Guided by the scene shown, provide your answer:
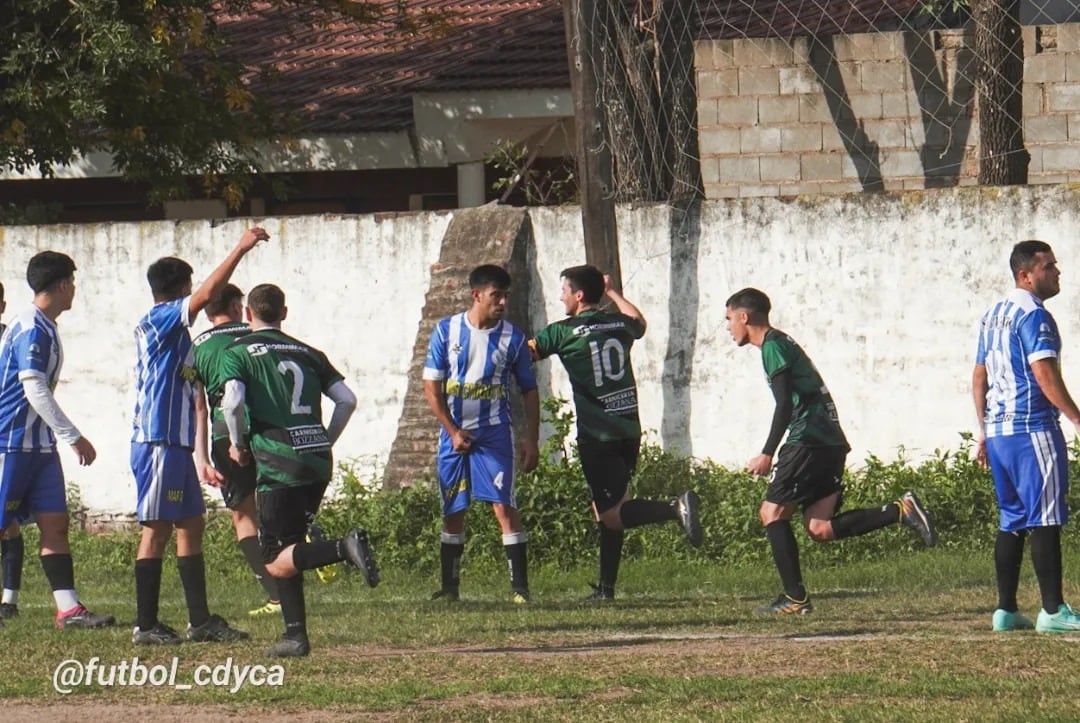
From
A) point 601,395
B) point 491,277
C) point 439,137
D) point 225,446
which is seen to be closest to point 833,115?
point 439,137

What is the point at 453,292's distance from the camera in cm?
1398

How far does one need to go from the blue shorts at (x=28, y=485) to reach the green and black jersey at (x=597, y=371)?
2883mm

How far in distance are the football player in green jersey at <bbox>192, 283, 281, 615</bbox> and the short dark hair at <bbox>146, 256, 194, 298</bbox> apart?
496 millimetres

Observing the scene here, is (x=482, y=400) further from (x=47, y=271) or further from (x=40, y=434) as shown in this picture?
(x=47, y=271)

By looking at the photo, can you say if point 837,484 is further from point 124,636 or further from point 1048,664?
point 124,636

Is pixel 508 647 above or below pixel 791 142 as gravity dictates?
below

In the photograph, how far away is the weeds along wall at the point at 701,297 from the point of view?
12969mm

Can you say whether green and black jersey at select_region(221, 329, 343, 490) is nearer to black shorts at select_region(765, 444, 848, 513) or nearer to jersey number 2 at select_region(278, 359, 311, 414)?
jersey number 2 at select_region(278, 359, 311, 414)

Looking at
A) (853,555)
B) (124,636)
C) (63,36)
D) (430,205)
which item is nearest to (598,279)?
(853,555)

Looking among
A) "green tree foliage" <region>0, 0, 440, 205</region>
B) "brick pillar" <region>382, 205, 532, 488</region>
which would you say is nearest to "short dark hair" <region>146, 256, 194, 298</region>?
"brick pillar" <region>382, 205, 532, 488</region>

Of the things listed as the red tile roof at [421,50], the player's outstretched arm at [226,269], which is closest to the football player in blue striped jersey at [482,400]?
the player's outstretched arm at [226,269]

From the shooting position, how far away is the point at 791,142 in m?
16.0

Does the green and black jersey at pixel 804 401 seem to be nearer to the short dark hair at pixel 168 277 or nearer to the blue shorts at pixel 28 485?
the short dark hair at pixel 168 277

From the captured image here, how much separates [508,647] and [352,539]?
1.02 meters
